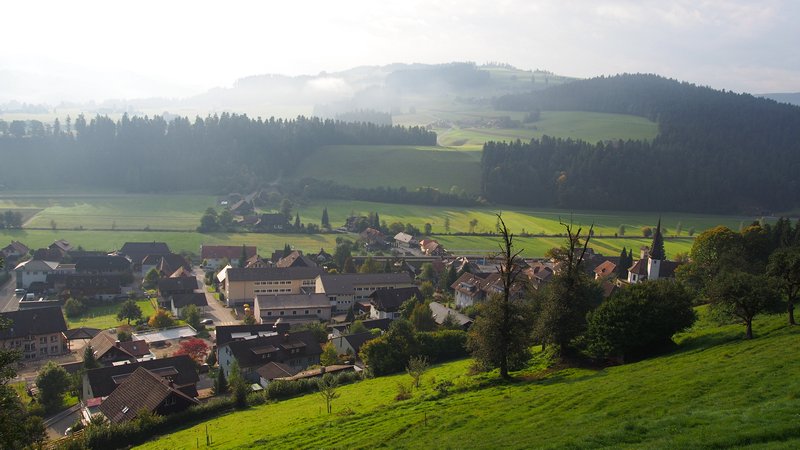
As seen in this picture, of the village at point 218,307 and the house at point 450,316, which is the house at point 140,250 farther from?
the house at point 450,316

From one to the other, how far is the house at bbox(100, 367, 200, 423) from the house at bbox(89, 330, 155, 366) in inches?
424

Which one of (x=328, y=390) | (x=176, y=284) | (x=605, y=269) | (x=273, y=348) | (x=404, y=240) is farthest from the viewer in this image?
(x=404, y=240)

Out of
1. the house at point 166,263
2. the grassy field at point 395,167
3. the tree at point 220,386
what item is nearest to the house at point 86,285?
the house at point 166,263

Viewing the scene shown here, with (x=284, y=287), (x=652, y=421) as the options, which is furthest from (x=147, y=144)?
(x=652, y=421)

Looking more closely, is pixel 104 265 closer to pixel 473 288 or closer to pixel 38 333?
pixel 38 333

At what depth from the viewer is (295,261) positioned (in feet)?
230

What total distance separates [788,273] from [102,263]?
226 ft

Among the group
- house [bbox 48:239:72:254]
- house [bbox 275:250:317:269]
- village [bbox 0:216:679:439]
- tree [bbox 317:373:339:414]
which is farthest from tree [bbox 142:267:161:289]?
tree [bbox 317:373:339:414]

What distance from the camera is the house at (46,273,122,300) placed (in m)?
61.1

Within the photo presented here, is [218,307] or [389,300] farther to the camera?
[218,307]

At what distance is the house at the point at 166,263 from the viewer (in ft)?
232

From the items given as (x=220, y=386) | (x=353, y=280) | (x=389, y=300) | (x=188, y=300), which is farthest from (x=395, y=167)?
(x=220, y=386)

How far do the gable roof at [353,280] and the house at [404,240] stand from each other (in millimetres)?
21998

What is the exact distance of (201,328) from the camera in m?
53.2
